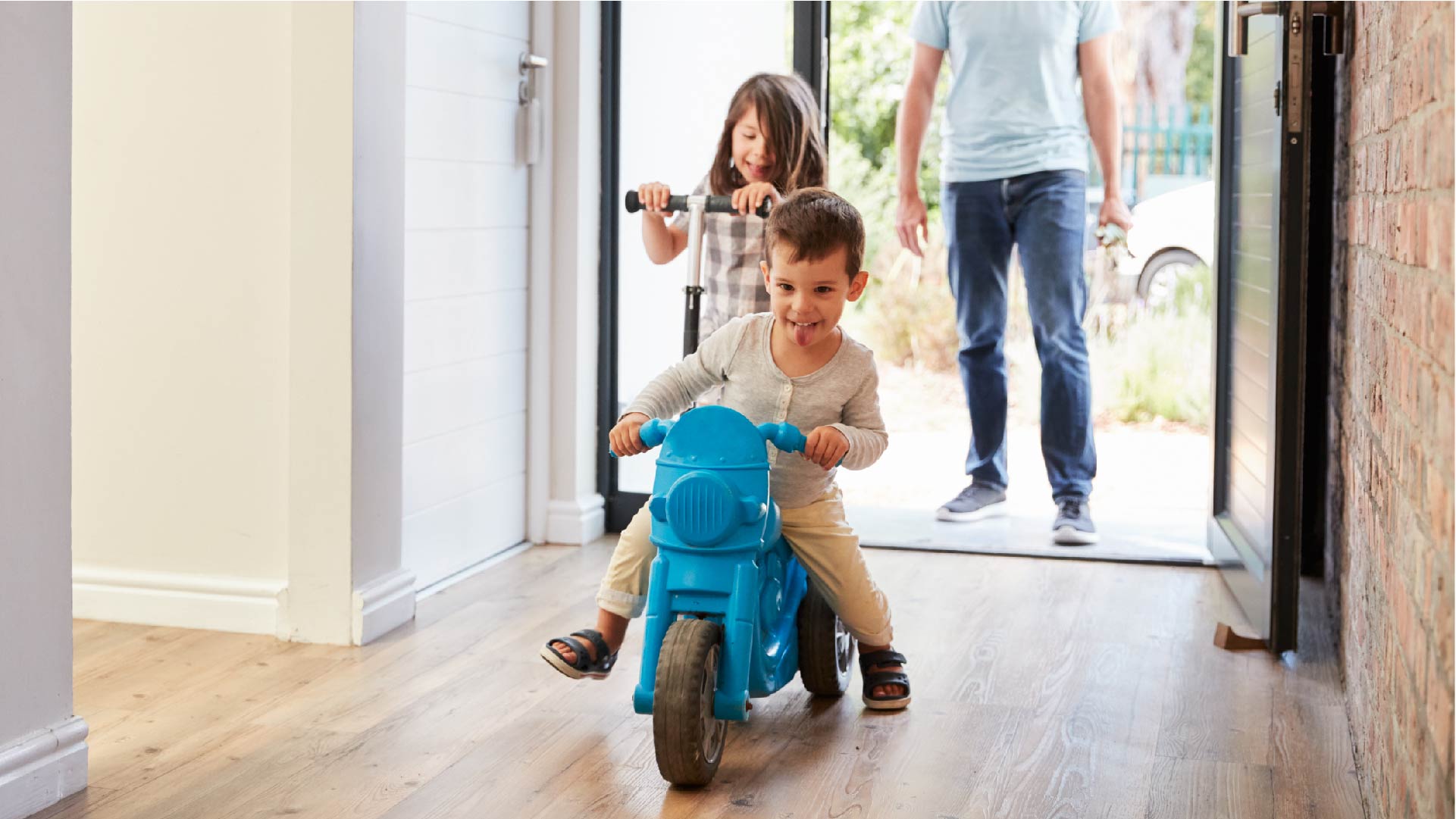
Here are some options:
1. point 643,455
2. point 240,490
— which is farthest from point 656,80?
point 240,490

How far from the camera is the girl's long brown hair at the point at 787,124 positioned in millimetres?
2818

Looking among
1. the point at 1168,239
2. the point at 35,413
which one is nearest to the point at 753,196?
the point at 35,413

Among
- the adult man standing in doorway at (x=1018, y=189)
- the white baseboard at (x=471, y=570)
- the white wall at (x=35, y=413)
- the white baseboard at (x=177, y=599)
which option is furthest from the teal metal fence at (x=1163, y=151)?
the white wall at (x=35, y=413)

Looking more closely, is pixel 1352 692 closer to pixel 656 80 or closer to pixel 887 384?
pixel 656 80

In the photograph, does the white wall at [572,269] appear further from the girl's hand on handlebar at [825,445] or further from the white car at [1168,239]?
the white car at [1168,239]

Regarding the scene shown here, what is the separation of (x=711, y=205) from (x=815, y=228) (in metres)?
0.48

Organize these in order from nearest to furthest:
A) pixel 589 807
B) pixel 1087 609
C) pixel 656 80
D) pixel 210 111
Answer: pixel 589 807, pixel 210 111, pixel 1087 609, pixel 656 80

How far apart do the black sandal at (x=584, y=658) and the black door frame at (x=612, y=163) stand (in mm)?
1484

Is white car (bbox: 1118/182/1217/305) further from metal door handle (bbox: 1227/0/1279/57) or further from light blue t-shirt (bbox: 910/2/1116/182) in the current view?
metal door handle (bbox: 1227/0/1279/57)

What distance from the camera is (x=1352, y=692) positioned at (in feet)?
7.82

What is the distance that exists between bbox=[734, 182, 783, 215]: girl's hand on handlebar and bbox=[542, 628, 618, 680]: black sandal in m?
0.78

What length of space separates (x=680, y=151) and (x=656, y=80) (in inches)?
7.7

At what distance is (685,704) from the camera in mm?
2047

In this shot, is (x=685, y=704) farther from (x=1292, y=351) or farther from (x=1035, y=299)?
(x=1035, y=299)
